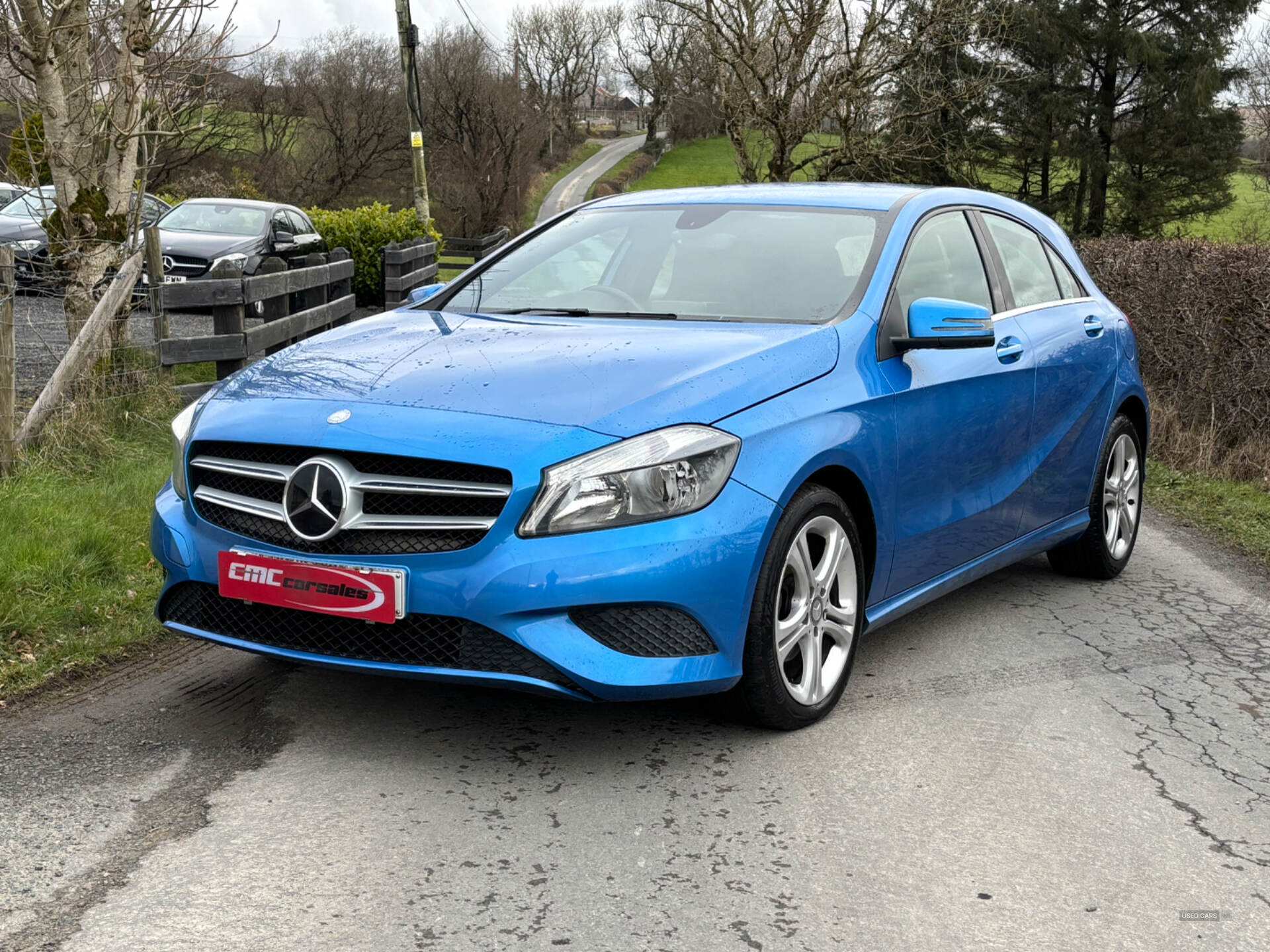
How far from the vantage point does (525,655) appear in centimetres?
359

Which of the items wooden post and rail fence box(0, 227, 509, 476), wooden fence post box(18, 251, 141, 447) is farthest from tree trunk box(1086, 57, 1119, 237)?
wooden fence post box(18, 251, 141, 447)

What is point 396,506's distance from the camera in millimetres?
3670

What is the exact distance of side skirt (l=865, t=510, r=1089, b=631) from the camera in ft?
15.1

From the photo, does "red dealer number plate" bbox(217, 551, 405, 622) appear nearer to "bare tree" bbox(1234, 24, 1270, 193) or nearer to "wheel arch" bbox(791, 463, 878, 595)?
"wheel arch" bbox(791, 463, 878, 595)

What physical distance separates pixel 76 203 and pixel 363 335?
591 cm

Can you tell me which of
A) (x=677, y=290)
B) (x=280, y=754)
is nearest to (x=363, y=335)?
(x=677, y=290)

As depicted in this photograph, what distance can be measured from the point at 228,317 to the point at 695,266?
6.09m

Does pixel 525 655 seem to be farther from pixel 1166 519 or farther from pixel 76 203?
pixel 76 203

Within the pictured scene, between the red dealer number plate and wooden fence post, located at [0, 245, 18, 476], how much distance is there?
12.3 ft

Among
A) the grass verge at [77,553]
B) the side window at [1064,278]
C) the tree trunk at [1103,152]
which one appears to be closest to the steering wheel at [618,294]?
the grass verge at [77,553]

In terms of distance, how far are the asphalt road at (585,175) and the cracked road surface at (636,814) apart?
4910cm

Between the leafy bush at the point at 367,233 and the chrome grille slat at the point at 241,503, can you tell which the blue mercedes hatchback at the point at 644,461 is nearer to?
the chrome grille slat at the point at 241,503

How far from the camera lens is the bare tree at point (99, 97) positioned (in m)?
9.13

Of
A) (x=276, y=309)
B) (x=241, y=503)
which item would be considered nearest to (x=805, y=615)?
(x=241, y=503)
